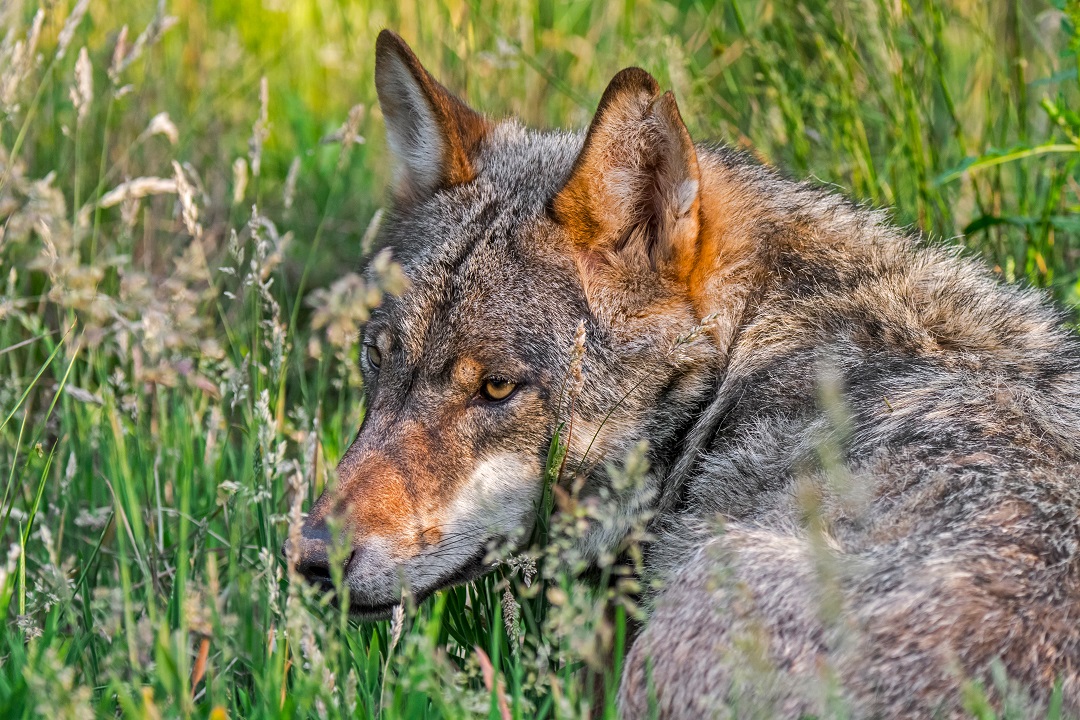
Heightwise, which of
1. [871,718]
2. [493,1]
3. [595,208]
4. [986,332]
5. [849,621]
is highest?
[493,1]

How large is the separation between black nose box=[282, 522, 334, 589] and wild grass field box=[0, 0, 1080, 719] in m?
0.16

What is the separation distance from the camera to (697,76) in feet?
19.8

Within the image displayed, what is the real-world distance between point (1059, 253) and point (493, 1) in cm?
355

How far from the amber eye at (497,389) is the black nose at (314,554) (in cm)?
70

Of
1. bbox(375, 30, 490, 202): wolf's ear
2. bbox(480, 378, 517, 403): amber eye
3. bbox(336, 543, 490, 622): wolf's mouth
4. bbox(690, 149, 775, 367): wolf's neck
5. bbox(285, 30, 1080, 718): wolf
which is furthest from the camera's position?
bbox(375, 30, 490, 202): wolf's ear

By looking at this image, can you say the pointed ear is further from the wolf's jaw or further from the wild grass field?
the wolf's jaw

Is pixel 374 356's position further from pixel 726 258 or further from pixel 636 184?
pixel 726 258

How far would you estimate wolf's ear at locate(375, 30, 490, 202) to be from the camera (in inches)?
163

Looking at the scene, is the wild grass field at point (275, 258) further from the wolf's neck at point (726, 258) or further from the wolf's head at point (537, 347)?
the wolf's neck at point (726, 258)

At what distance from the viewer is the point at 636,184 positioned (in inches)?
147

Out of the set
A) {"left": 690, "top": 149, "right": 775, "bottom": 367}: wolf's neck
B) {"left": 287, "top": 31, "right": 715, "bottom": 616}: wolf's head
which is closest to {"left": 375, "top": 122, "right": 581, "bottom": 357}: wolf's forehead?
{"left": 287, "top": 31, "right": 715, "bottom": 616}: wolf's head

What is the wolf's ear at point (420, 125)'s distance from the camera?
13.6 feet

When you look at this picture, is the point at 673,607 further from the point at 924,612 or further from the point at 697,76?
the point at 697,76

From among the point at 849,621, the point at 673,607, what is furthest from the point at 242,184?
the point at 849,621
